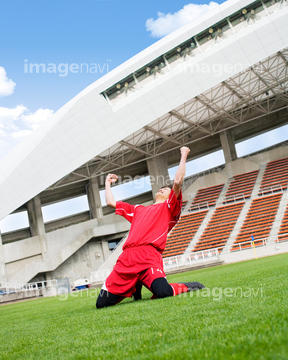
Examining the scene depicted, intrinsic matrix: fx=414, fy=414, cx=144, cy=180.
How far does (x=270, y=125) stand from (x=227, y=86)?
38.4 feet

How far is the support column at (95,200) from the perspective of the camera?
34625 mm

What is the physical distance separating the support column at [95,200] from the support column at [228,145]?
35.9 ft

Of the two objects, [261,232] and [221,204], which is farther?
[221,204]

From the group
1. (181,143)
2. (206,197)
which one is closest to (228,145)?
(181,143)

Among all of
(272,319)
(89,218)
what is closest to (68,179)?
(89,218)

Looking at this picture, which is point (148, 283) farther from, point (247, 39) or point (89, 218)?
point (89, 218)

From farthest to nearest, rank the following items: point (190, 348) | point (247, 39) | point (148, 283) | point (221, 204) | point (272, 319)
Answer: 1. point (221, 204)
2. point (247, 39)
3. point (148, 283)
4. point (272, 319)
5. point (190, 348)

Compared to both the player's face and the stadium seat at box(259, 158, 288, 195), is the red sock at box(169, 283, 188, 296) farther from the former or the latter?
the stadium seat at box(259, 158, 288, 195)

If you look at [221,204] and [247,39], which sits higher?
[247,39]

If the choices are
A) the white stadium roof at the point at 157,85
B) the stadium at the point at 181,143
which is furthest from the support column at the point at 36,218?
the white stadium roof at the point at 157,85

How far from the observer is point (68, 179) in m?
30.8

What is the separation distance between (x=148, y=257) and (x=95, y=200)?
3087cm

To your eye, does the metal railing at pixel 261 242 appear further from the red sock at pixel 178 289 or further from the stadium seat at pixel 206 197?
the red sock at pixel 178 289

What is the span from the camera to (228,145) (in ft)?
112
